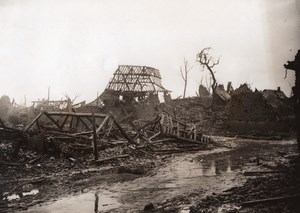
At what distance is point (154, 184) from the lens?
28.2 ft

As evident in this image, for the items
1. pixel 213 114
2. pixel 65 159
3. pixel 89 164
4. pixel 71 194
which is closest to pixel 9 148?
pixel 65 159

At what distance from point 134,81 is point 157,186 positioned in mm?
25227

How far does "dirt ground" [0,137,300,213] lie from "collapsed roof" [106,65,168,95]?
63.9ft

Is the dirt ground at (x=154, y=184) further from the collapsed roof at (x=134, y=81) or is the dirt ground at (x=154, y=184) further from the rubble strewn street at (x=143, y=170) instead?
the collapsed roof at (x=134, y=81)

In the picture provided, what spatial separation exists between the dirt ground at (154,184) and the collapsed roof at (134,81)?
19.5 metres

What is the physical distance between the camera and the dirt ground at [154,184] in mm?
6336

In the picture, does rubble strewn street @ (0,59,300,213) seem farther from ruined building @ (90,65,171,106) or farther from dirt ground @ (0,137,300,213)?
ruined building @ (90,65,171,106)

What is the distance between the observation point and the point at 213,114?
1212 inches

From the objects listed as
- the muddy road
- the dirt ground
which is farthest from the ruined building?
the muddy road

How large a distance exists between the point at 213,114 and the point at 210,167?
19976 mm

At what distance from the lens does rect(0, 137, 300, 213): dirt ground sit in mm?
6336

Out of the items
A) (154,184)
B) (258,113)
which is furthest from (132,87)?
(154,184)

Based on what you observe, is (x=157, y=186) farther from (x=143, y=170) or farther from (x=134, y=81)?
(x=134, y=81)

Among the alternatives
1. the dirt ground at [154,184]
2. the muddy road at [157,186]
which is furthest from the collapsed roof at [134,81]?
the muddy road at [157,186]
